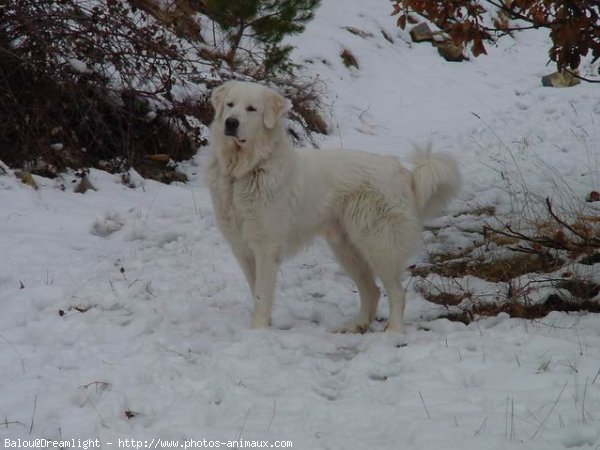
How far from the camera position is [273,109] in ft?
15.8

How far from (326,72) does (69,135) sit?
22.5ft

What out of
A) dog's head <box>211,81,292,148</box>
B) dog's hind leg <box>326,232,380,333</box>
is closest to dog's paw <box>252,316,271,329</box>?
dog's hind leg <box>326,232,380,333</box>

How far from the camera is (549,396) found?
2.99 meters

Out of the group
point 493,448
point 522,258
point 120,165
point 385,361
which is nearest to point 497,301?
point 522,258

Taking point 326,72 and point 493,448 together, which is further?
point 326,72

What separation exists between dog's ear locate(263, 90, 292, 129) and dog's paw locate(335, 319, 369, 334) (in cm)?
151

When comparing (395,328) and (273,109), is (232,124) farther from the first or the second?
(395,328)

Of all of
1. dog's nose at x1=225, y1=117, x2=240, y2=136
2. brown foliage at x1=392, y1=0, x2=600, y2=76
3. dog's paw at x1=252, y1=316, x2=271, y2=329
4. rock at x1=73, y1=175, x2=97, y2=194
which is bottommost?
dog's paw at x1=252, y1=316, x2=271, y2=329

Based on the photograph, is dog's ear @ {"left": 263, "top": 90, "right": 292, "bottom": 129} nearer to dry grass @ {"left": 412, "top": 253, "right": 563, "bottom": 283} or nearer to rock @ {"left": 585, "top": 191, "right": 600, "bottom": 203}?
dry grass @ {"left": 412, "top": 253, "right": 563, "bottom": 283}

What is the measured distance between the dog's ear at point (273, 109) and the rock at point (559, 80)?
10.2 m

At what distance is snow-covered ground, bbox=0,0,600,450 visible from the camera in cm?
286

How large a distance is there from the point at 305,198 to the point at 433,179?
0.93m

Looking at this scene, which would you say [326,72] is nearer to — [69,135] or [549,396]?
[69,135]

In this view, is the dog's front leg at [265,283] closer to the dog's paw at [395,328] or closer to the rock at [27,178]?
the dog's paw at [395,328]
